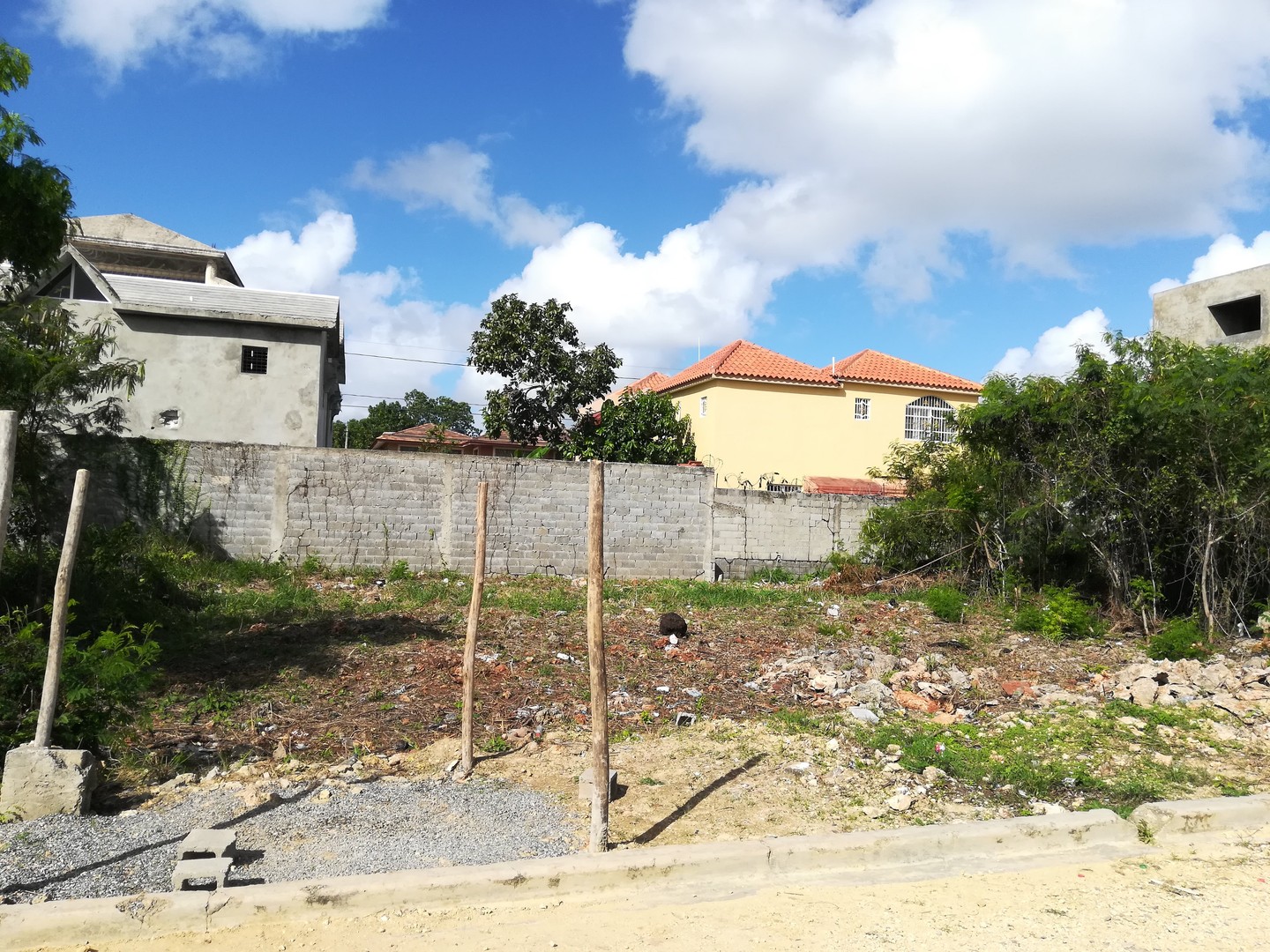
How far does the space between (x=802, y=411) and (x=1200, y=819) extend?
2049cm

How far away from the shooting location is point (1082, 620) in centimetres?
1171

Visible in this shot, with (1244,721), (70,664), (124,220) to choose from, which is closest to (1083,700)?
(1244,721)

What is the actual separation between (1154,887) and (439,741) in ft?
15.2

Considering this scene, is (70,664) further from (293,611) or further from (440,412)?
(440,412)

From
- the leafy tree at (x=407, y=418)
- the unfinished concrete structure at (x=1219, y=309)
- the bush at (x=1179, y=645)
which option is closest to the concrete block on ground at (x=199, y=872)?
the bush at (x=1179, y=645)

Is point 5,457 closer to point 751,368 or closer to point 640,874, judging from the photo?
point 640,874

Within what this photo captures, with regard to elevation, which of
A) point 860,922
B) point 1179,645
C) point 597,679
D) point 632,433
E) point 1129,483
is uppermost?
point 632,433

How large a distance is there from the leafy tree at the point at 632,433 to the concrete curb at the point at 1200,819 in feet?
60.4

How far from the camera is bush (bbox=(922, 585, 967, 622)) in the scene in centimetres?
1250

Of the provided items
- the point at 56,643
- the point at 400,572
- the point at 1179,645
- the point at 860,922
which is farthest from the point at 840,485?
the point at 56,643

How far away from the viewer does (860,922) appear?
14.2 ft

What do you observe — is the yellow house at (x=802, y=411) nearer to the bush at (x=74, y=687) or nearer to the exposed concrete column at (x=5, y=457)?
the bush at (x=74, y=687)

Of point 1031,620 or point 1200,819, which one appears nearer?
point 1200,819

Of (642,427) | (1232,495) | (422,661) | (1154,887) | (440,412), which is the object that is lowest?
(1154,887)
